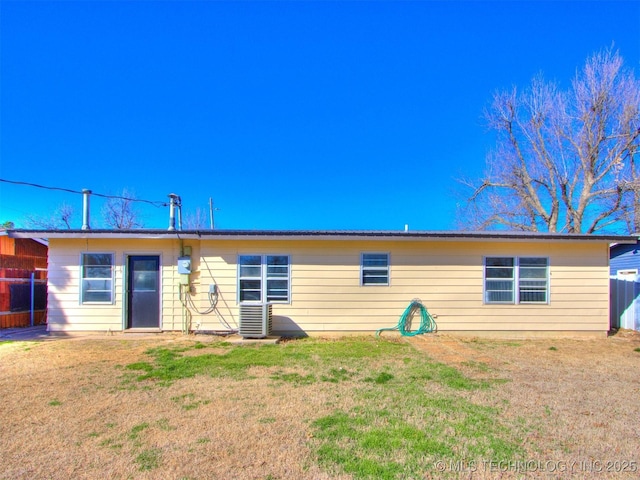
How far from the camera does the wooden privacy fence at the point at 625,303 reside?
10.0 metres

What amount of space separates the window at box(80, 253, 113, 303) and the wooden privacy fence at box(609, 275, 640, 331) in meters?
12.4

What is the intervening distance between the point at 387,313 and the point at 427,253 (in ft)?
5.33

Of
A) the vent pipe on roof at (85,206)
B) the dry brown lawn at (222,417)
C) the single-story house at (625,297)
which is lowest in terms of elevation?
the dry brown lawn at (222,417)

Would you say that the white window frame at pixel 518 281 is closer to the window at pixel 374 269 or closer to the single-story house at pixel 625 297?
the single-story house at pixel 625 297

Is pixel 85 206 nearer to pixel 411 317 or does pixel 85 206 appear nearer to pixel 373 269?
pixel 373 269

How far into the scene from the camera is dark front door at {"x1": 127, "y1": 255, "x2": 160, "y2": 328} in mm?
9266

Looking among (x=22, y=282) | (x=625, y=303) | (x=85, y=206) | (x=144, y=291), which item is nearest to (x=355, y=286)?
(x=144, y=291)

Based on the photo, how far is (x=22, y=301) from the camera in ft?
34.8

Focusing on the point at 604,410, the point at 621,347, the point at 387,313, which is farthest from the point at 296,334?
the point at 621,347

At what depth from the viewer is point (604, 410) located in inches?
163

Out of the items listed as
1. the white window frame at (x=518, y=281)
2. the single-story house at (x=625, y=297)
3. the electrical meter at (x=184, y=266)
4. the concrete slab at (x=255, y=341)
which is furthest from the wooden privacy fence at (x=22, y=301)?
the single-story house at (x=625, y=297)

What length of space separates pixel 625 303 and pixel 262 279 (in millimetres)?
9193

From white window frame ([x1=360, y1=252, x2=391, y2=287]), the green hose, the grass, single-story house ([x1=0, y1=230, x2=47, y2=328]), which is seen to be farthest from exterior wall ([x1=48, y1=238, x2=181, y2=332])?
the green hose

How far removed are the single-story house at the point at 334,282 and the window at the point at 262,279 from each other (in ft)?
0.07
